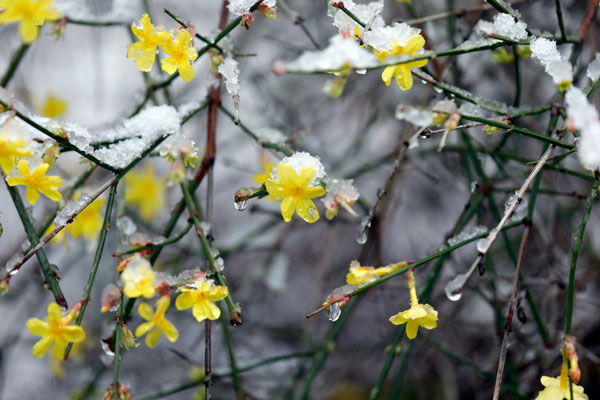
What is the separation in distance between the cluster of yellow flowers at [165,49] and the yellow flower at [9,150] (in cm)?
31

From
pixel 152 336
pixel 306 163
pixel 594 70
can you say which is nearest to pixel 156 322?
pixel 152 336

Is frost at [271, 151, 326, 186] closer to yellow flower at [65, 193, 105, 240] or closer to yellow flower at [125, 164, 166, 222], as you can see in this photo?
yellow flower at [65, 193, 105, 240]

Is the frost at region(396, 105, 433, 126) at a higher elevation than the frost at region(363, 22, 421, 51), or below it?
below

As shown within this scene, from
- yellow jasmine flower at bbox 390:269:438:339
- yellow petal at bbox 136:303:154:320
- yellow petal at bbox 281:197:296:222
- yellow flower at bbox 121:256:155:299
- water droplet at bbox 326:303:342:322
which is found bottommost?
yellow petal at bbox 136:303:154:320

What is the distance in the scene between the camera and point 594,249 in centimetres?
276

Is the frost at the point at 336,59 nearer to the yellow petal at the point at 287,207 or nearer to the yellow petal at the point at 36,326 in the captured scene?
the yellow petal at the point at 287,207

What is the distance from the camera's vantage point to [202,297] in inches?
45.9

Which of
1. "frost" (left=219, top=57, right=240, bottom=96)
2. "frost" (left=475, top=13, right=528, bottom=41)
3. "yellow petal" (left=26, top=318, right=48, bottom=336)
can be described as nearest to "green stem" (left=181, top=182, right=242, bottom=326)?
"frost" (left=219, top=57, right=240, bottom=96)

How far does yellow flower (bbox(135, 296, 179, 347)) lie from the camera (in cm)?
111

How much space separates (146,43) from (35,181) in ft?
1.32

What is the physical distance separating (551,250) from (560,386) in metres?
1.09

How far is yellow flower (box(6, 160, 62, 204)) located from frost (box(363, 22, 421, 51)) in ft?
2.52

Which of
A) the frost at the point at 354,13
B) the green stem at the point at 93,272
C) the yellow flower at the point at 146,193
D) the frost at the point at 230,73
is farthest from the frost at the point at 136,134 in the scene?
the yellow flower at the point at 146,193

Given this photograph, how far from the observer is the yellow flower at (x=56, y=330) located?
1125mm
